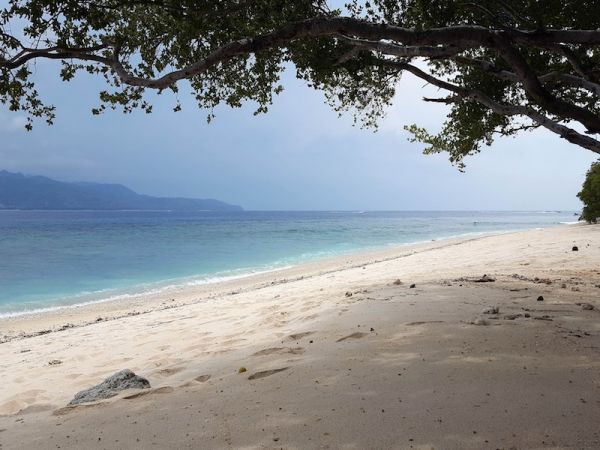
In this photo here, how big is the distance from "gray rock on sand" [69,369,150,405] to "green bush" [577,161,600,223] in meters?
32.2

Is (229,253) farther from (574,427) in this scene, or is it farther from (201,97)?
(574,427)

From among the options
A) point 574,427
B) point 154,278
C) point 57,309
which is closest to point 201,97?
point 574,427

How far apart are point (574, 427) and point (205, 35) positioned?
7.87m

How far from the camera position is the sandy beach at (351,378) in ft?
9.14

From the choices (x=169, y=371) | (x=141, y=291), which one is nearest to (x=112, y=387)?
(x=169, y=371)

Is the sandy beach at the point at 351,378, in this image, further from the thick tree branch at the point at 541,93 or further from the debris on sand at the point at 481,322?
the thick tree branch at the point at 541,93

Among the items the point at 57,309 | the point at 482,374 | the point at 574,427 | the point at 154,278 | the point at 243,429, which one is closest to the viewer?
the point at 574,427

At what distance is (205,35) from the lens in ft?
25.7

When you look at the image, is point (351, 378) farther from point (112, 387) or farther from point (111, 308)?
point (111, 308)

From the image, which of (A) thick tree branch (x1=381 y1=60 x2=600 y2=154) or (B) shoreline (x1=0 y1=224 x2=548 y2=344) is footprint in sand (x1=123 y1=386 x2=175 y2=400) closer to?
(A) thick tree branch (x1=381 y1=60 x2=600 y2=154)

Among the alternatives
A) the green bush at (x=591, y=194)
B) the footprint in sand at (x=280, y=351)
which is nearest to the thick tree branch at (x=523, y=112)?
the footprint in sand at (x=280, y=351)

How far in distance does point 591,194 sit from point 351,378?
33.4 metres

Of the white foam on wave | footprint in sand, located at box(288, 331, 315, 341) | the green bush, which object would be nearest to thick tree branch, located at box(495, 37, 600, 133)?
footprint in sand, located at box(288, 331, 315, 341)

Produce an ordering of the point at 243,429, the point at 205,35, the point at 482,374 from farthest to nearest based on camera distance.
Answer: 1. the point at 205,35
2. the point at 482,374
3. the point at 243,429
